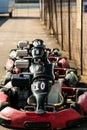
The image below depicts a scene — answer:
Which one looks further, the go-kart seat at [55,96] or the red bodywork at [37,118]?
the go-kart seat at [55,96]

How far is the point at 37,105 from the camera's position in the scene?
8102mm

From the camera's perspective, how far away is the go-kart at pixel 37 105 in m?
7.77

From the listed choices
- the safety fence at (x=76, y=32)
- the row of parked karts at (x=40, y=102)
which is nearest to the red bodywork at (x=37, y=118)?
the row of parked karts at (x=40, y=102)

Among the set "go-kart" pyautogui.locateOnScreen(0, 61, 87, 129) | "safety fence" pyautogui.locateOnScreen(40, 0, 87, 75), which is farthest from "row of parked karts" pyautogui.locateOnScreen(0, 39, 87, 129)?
"safety fence" pyautogui.locateOnScreen(40, 0, 87, 75)

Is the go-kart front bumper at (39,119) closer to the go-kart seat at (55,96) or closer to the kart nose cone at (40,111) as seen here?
the kart nose cone at (40,111)

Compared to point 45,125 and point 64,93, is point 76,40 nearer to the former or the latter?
point 64,93

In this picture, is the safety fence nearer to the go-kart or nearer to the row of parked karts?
the row of parked karts

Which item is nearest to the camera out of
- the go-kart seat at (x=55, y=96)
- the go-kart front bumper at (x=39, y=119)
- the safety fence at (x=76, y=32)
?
→ the go-kart front bumper at (x=39, y=119)

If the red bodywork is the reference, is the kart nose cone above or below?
above

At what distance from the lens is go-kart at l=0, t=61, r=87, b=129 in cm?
777

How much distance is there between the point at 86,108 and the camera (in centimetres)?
829

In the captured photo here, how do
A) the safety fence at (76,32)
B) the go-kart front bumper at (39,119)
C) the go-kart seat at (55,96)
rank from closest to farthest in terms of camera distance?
the go-kart front bumper at (39,119) → the go-kart seat at (55,96) → the safety fence at (76,32)

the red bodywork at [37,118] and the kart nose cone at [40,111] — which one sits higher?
the kart nose cone at [40,111]

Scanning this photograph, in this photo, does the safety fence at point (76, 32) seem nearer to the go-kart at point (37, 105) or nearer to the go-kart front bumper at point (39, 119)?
the go-kart at point (37, 105)
